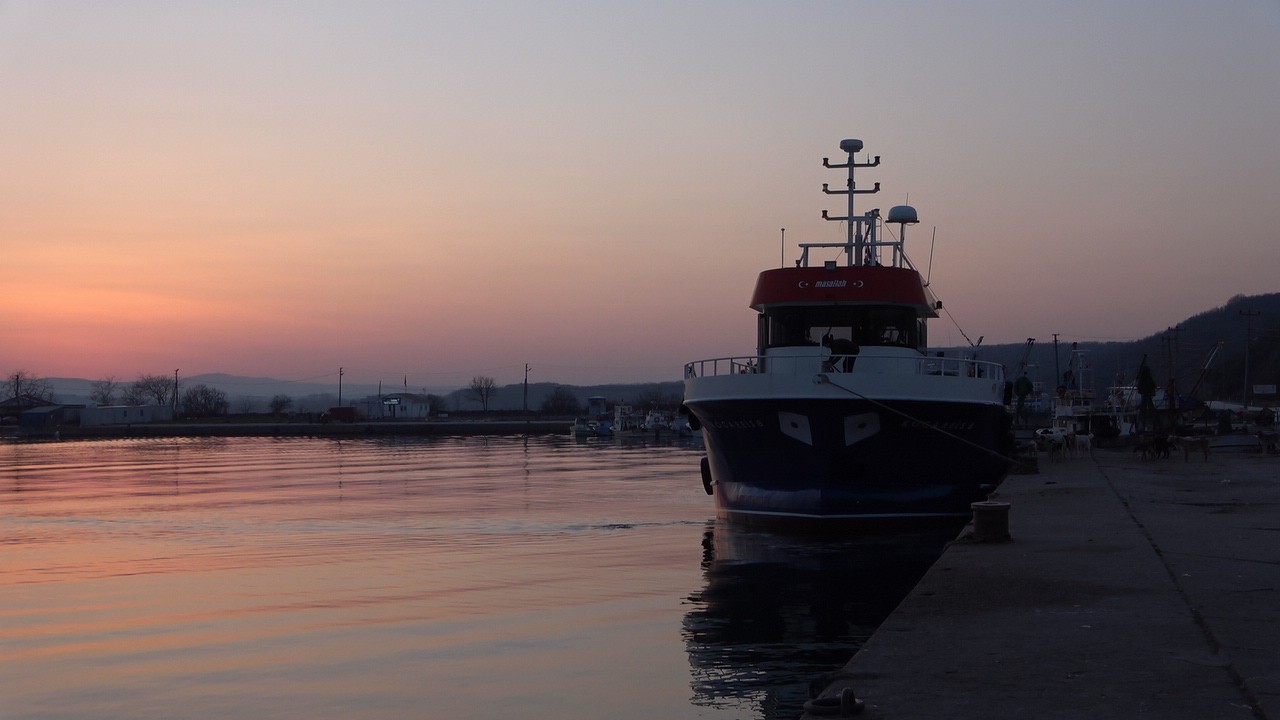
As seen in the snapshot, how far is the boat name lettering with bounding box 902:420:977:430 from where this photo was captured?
21844mm

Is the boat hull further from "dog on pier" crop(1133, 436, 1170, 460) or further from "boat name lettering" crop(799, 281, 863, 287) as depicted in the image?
"dog on pier" crop(1133, 436, 1170, 460)

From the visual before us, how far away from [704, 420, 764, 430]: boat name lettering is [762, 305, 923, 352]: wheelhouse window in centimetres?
236

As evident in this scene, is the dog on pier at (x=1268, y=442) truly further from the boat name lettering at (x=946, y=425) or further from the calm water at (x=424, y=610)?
the calm water at (x=424, y=610)

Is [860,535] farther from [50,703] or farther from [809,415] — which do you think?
[50,703]

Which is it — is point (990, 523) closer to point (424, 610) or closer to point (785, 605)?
point (785, 605)

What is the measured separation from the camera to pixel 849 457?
21.7m

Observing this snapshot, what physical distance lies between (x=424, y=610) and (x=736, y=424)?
996 centimetres

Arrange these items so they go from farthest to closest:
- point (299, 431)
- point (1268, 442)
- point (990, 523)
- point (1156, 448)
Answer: point (299, 431), point (1268, 442), point (1156, 448), point (990, 523)

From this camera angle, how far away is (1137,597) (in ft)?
33.8

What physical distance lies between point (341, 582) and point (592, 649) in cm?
609

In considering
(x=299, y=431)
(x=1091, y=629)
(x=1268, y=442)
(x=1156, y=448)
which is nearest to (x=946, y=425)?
(x=1091, y=629)

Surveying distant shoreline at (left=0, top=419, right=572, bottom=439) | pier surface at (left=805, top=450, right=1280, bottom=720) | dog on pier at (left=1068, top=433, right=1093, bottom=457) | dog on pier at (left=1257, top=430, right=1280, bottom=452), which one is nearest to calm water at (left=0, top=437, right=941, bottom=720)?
pier surface at (left=805, top=450, right=1280, bottom=720)

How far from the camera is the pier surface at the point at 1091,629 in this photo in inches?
272

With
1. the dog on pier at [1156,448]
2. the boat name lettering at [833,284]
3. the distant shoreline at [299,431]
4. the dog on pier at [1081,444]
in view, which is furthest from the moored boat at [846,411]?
the distant shoreline at [299,431]
